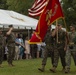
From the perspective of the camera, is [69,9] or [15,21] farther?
[69,9]

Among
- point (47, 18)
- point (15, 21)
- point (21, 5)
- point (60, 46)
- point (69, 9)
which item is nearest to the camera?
point (47, 18)

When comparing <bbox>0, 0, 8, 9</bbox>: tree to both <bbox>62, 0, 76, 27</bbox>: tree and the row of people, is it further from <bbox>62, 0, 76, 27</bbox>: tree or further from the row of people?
the row of people

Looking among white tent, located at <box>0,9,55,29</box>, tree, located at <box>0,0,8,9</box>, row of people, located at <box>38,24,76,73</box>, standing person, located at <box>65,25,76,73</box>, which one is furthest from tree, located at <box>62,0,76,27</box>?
standing person, located at <box>65,25,76,73</box>

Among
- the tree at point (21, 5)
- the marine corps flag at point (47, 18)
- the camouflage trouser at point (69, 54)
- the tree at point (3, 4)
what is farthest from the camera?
the tree at point (3, 4)

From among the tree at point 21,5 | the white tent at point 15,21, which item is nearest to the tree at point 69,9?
the tree at point 21,5

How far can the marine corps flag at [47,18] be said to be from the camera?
14430 mm

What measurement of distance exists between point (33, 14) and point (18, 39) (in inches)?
397

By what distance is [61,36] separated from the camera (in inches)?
587

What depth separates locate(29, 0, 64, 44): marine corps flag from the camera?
14430 mm

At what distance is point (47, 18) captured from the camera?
14.5 meters

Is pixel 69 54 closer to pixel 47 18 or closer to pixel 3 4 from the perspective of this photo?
pixel 47 18

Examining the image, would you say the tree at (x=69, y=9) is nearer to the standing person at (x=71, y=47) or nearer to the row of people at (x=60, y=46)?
the row of people at (x=60, y=46)

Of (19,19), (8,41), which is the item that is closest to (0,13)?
(19,19)

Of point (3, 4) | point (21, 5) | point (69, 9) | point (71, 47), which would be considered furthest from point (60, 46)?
point (3, 4)
